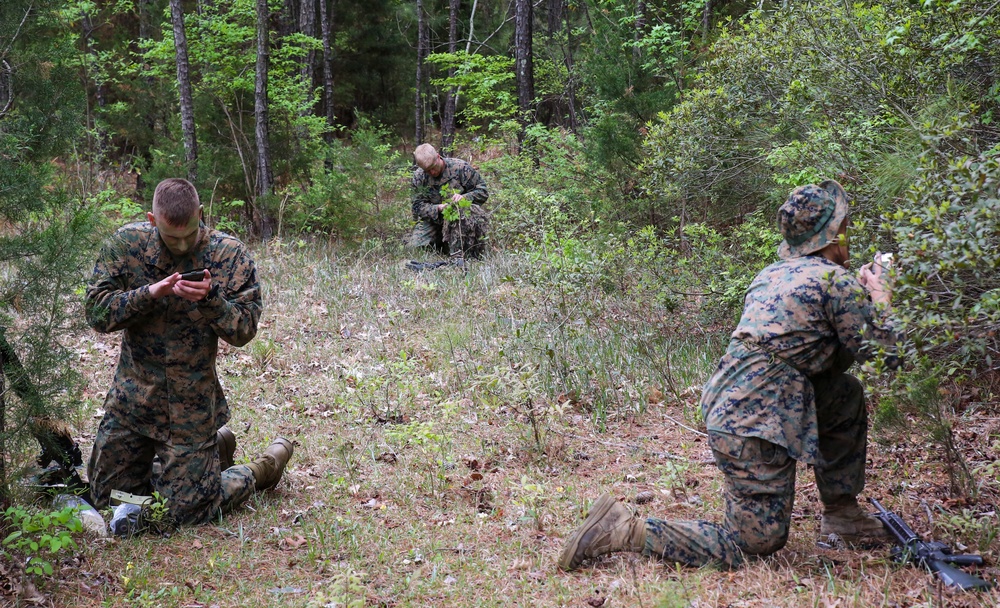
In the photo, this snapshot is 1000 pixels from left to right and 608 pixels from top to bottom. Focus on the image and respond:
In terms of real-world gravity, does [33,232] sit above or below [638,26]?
below

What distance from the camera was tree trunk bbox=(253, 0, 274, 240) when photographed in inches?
510

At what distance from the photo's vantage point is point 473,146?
20656 millimetres

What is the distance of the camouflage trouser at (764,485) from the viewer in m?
3.81

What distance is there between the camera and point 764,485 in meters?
3.81

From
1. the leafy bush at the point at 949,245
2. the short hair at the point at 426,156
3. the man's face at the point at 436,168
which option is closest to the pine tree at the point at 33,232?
the leafy bush at the point at 949,245

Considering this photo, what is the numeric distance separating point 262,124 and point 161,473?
30.8 ft

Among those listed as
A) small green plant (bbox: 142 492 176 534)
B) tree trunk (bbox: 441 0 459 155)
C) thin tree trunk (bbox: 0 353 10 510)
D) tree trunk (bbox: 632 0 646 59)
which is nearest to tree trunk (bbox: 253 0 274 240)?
tree trunk (bbox: 632 0 646 59)

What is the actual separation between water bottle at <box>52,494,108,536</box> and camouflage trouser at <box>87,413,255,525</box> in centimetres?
25

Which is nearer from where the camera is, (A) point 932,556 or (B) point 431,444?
(A) point 932,556

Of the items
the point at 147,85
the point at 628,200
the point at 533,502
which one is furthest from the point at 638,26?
the point at 147,85

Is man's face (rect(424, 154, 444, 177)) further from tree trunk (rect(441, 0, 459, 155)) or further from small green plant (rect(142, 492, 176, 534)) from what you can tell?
small green plant (rect(142, 492, 176, 534))

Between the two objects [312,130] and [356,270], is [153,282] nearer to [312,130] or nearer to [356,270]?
[356,270]

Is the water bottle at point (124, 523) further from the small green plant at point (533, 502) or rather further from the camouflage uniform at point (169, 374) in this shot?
the small green plant at point (533, 502)

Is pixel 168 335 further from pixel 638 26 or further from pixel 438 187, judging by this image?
pixel 638 26
